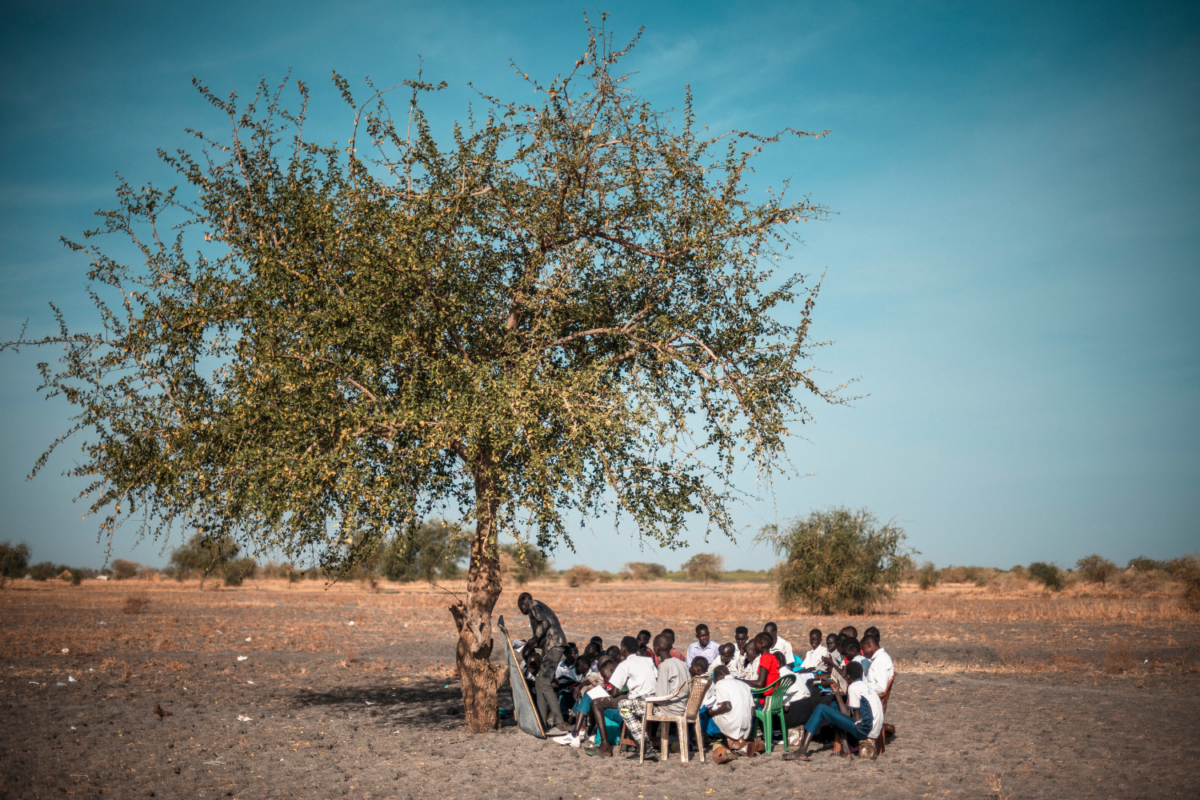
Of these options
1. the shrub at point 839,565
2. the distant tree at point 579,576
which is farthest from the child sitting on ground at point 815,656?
the distant tree at point 579,576

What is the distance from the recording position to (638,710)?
380 inches

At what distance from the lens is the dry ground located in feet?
27.5

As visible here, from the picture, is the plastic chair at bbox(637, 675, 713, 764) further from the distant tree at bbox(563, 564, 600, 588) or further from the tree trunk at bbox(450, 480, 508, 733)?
the distant tree at bbox(563, 564, 600, 588)

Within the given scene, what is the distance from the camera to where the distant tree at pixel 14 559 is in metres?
70.3

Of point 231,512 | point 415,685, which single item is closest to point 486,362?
point 231,512

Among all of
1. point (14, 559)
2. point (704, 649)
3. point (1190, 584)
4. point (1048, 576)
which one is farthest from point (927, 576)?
point (14, 559)

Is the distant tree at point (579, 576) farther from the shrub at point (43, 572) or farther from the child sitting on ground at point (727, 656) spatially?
the child sitting on ground at point (727, 656)

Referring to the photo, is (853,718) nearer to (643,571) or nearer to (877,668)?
(877,668)

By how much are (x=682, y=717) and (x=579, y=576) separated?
84205 millimetres

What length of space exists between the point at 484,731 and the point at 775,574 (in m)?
29.9

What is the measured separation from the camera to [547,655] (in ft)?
35.5

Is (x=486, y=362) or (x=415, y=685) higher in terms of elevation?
(x=486, y=362)

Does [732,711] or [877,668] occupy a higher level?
[877,668]

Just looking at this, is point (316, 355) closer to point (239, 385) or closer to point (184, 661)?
point (239, 385)
